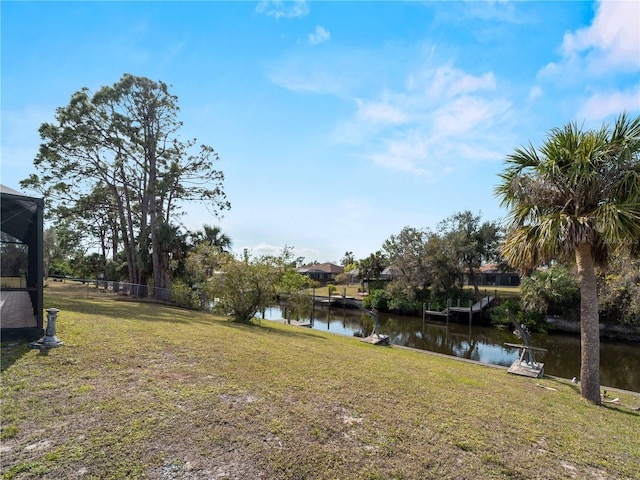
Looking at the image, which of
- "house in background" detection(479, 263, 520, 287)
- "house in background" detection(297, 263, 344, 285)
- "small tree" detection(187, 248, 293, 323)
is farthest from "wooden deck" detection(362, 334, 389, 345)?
"house in background" detection(297, 263, 344, 285)

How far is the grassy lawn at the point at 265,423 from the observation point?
294cm

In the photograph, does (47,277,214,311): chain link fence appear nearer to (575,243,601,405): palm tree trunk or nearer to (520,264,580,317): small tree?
(575,243,601,405): palm tree trunk

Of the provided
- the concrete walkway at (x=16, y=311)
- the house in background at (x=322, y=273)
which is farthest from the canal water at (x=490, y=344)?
the house in background at (x=322, y=273)

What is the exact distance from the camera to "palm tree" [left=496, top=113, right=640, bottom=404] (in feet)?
21.1

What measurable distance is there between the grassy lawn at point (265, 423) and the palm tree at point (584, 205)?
205cm

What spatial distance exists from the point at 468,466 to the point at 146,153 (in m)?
21.5

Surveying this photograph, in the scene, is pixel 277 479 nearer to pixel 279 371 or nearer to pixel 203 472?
pixel 203 472

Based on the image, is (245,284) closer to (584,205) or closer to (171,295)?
(171,295)

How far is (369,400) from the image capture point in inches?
186

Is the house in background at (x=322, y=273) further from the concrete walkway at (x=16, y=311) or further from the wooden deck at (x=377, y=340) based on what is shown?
the concrete walkway at (x=16, y=311)

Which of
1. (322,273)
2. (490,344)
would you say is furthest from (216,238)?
(322,273)

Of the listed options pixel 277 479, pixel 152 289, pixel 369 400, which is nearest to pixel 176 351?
pixel 369 400

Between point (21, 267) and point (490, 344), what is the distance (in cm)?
2061

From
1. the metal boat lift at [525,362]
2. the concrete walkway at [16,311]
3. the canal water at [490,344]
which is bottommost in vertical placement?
the canal water at [490,344]
